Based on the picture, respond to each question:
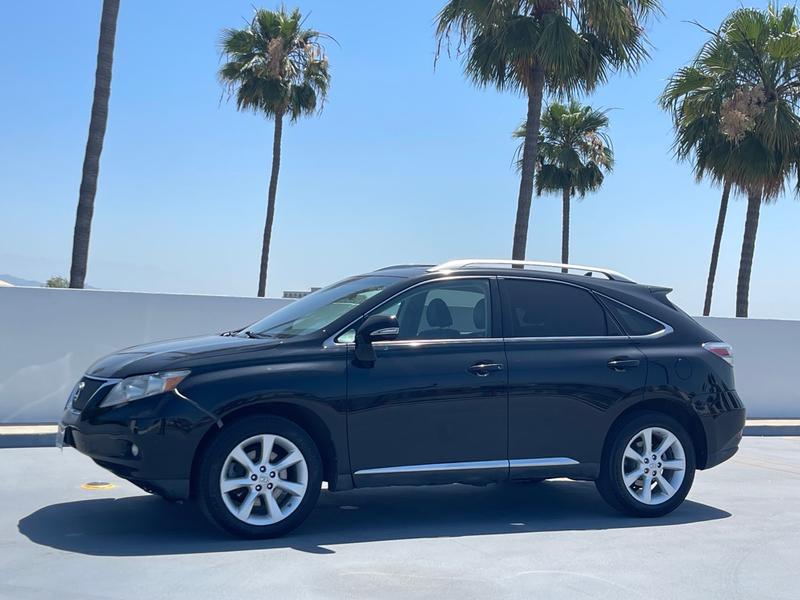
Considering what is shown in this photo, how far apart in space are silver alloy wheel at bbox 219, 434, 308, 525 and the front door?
40 centimetres

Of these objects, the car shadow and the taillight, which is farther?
the taillight

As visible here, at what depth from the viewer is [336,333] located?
672 centimetres

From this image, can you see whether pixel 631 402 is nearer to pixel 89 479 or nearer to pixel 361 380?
pixel 361 380

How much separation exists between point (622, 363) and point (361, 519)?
2.21 metres

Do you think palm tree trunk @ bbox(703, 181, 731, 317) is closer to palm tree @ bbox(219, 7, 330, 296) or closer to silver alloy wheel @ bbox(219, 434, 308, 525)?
palm tree @ bbox(219, 7, 330, 296)

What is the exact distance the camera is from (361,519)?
7223 mm

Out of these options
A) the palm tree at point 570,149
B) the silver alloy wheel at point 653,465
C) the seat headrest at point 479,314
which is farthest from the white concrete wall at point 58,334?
the palm tree at point 570,149

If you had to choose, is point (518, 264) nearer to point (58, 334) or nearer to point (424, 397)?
Result: point (424, 397)

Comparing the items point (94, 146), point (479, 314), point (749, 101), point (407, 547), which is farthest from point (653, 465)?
point (749, 101)

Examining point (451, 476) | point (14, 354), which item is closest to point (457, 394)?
point (451, 476)

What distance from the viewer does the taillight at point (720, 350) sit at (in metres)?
7.91

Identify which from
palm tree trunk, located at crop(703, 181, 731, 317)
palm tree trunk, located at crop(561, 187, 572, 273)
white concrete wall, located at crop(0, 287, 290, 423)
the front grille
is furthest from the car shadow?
palm tree trunk, located at crop(561, 187, 572, 273)

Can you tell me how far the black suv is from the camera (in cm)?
627

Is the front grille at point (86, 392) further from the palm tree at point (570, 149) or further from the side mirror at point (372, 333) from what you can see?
the palm tree at point (570, 149)
